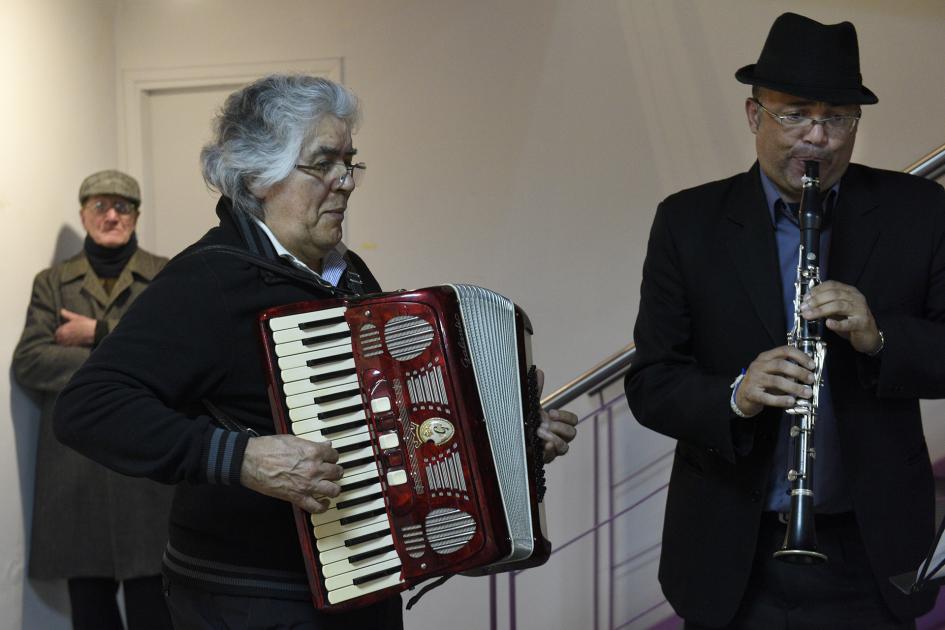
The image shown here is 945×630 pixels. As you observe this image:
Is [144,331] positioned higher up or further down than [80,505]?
higher up

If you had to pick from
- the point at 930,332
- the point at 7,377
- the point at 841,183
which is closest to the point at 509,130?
the point at 7,377

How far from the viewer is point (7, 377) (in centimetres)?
387

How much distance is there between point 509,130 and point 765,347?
8.32 ft

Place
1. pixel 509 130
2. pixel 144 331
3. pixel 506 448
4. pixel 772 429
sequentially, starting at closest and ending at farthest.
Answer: pixel 144 331 < pixel 506 448 < pixel 772 429 < pixel 509 130

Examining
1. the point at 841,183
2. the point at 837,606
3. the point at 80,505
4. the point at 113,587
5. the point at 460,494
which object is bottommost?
the point at 113,587

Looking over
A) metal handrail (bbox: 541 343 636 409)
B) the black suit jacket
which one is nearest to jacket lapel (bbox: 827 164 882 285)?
the black suit jacket

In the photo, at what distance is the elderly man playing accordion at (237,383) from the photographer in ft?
5.70

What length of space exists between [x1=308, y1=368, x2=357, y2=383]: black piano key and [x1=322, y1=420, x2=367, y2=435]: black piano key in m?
0.08

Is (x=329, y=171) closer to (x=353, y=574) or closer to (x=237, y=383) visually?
(x=237, y=383)

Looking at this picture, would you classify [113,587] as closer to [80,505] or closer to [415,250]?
[80,505]

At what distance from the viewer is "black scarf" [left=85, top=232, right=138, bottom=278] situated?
4.00 m

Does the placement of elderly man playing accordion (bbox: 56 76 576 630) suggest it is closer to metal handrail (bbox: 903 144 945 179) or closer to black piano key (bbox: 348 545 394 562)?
black piano key (bbox: 348 545 394 562)

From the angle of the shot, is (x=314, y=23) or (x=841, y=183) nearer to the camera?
(x=841, y=183)

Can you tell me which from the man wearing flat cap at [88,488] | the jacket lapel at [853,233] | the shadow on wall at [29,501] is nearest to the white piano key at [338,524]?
the jacket lapel at [853,233]
